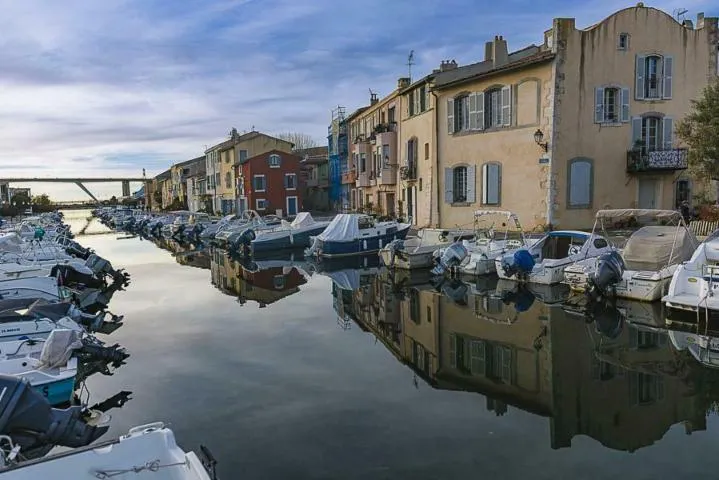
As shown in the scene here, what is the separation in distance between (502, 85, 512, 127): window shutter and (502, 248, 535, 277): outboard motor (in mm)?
10255

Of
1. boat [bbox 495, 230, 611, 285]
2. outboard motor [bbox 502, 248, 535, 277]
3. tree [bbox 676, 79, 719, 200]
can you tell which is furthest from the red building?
tree [bbox 676, 79, 719, 200]

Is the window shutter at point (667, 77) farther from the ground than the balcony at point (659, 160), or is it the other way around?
the window shutter at point (667, 77)

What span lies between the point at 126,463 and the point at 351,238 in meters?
23.7

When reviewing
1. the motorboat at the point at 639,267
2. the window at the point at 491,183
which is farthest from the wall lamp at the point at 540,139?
the motorboat at the point at 639,267

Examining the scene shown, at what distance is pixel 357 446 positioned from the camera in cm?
796

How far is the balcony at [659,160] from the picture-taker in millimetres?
26484

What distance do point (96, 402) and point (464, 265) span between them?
48.2 ft

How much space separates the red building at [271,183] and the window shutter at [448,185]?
25.9 m

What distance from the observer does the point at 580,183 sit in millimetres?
26984

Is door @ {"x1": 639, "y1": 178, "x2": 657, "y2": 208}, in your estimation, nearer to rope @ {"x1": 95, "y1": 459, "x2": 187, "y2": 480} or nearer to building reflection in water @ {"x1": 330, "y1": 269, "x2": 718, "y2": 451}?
building reflection in water @ {"x1": 330, "y1": 269, "x2": 718, "y2": 451}

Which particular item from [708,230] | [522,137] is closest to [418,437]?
[708,230]

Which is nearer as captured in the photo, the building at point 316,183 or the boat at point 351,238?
the boat at point 351,238

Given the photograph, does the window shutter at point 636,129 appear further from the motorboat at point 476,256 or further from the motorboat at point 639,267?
the motorboat at point 639,267

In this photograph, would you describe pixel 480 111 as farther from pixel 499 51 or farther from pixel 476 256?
pixel 476 256
